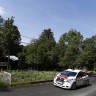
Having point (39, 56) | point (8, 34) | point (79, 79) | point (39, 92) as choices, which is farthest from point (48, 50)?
point (39, 92)

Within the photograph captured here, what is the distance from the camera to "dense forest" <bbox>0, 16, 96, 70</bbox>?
52.8m

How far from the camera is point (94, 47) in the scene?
245 ft

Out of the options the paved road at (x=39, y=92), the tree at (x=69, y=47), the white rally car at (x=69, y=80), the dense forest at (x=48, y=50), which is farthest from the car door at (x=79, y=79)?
the tree at (x=69, y=47)

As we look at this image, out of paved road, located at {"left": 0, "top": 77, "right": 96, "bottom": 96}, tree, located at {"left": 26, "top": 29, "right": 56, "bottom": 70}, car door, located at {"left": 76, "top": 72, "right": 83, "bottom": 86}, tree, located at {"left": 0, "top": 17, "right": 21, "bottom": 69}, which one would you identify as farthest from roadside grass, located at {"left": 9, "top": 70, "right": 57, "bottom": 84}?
tree, located at {"left": 26, "top": 29, "right": 56, "bottom": 70}

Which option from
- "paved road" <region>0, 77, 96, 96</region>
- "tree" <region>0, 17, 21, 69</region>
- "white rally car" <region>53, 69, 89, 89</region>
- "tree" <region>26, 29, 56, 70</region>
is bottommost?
"paved road" <region>0, 77, 96, 96</region>

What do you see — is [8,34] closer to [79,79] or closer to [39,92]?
[79,79]

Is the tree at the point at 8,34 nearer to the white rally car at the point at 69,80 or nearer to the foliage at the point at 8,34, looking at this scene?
the foliage at the point at 8,34

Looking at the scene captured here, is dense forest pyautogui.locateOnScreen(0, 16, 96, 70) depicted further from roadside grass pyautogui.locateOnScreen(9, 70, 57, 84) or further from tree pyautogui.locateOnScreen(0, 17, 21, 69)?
roadside grass pyautogui.locateOnScreen(9, 70, 57, 84)

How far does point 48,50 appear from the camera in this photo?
64.8 m

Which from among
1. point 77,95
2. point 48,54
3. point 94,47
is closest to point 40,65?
point 48,54

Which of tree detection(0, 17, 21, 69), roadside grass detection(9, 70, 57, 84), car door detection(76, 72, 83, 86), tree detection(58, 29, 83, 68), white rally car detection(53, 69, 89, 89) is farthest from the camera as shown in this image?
tree detection(58, 29, 83, 68)

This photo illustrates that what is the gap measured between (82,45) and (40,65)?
1085cm

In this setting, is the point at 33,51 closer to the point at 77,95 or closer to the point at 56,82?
the point at 56,82

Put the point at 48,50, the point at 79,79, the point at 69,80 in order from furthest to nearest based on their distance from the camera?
the point at 48,50, the point at 79,79, the point at 69,80
